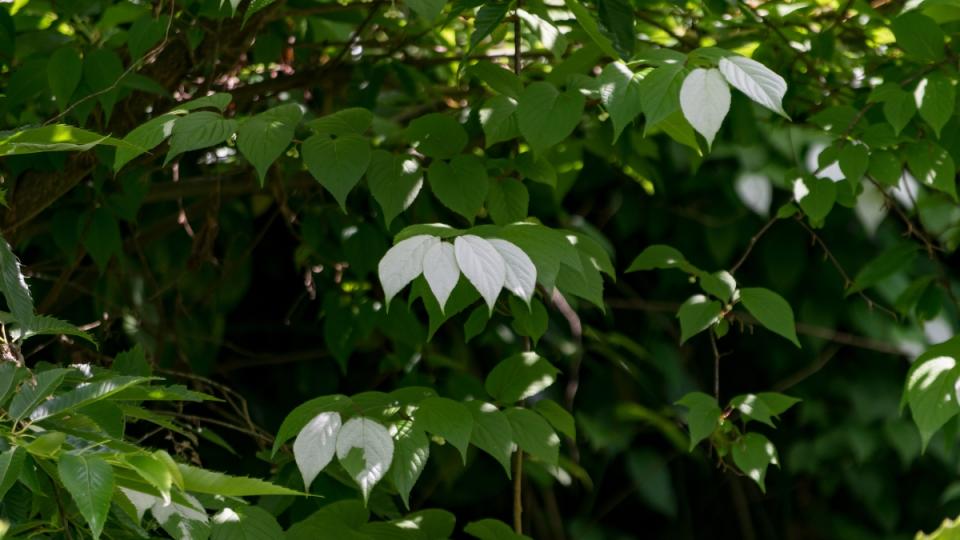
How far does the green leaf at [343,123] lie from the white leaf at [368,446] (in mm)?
356

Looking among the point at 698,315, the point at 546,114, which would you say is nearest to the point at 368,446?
the point at 546,114

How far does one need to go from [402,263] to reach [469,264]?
2.4 inches

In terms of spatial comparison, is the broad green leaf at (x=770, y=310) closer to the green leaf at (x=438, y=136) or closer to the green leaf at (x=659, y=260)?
the green leaf at (x=659, y=260)

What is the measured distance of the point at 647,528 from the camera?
2.88 metres

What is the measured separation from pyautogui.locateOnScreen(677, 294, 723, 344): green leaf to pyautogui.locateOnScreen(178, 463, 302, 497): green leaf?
2.20 ft

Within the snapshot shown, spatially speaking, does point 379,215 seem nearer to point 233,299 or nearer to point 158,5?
point 158,5

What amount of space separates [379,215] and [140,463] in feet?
2.68

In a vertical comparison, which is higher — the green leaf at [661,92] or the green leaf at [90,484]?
the green leaf at [661,92]

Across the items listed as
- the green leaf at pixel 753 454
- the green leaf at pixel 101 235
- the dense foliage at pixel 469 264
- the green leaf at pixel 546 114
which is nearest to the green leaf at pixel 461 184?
the dense foliage at pixel 469 264

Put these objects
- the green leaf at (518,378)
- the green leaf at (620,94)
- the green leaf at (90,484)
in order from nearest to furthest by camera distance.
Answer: the green leaf at (90,484) → the green leaf at (620,94) → the green leaf at (518,378)

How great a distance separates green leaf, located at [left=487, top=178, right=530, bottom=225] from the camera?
147cm

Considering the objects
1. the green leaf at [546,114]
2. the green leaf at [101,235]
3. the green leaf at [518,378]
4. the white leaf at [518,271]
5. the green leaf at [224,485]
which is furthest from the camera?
the green leaf at [101,235]

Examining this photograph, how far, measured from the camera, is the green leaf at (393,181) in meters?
1.42

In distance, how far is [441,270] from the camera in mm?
1063
